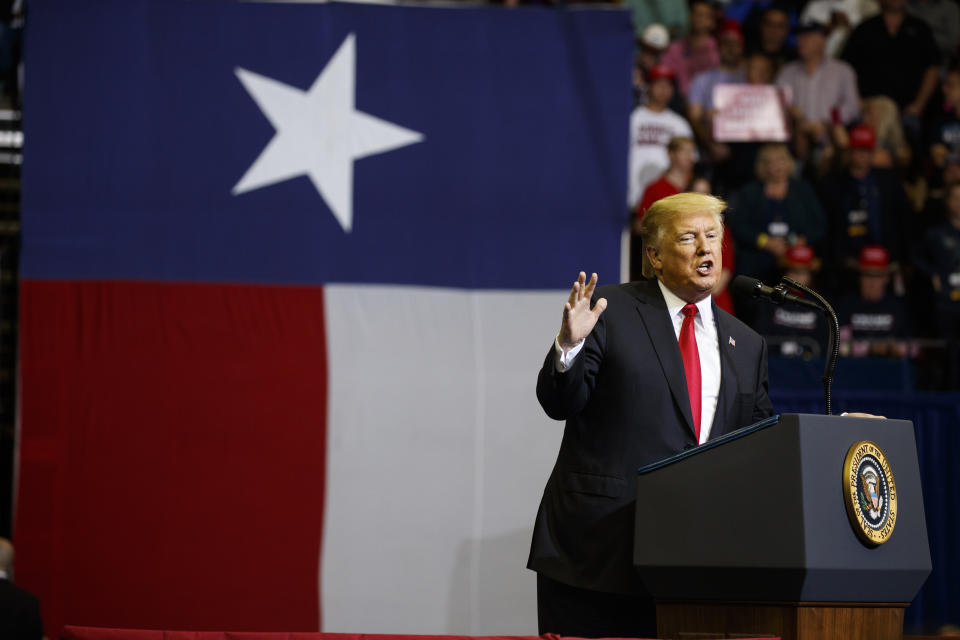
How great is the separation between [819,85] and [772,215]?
52.5 inches

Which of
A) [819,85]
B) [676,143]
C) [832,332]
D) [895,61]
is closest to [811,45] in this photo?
[819,85]

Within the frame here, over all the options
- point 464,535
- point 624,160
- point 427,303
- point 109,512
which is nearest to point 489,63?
point 624,160

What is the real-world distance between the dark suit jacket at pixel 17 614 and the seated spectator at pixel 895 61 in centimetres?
660

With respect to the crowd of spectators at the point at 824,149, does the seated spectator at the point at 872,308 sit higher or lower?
lower

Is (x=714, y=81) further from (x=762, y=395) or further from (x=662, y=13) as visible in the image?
(x=762, y=395)

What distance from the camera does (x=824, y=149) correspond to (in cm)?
777

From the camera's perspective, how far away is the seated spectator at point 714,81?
24.6ft

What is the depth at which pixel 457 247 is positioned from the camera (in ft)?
18.1

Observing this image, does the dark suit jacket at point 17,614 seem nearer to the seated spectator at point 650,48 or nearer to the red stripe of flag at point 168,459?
the red stripe of flag at point 168,459

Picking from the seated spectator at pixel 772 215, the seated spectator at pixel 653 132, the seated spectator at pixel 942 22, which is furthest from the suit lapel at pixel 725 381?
the seated spectator at pixel 942 22

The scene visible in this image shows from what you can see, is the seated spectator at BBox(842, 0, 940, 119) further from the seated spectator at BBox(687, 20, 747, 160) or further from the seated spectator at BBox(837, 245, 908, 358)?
the seated spectator at BBox(837, 245, 908, 358)

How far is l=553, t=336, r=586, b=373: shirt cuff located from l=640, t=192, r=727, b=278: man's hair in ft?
1.26

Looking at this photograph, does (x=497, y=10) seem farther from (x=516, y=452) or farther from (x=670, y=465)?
(x=670, y=465)

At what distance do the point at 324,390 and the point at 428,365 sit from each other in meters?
0.49
